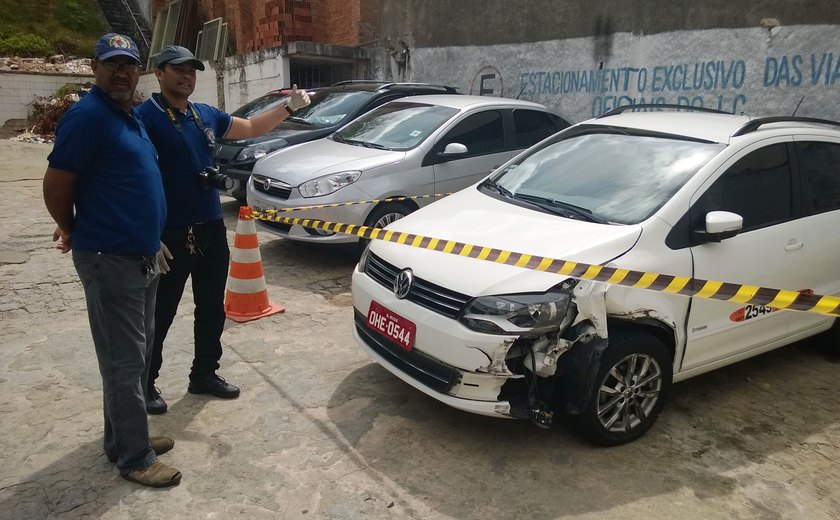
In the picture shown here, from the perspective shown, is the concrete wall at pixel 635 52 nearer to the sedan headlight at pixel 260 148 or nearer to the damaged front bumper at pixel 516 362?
the sedan headlight at pixel 260 148

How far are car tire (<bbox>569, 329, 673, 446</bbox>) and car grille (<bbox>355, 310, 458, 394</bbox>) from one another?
70cm

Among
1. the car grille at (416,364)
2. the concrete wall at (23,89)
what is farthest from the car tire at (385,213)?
the concrete wall at (23,89)

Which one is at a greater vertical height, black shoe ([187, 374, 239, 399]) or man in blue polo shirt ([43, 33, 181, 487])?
man in blue polo shirt ([43, 33, 181, 487])

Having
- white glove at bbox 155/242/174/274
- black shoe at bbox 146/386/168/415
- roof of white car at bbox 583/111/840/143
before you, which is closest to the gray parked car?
roof of white car at bbox 583/111/840/143

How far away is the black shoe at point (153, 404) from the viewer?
3.50 meters

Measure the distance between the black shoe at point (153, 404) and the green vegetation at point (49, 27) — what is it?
2107cm

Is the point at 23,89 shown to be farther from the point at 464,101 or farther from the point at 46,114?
the point at 464,101

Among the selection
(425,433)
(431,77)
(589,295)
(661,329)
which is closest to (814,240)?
(661,329)

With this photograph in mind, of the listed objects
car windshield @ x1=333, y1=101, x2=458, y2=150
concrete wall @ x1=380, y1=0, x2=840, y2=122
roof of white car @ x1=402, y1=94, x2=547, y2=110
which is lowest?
car windshield @ x1=333, y1=101, x2=458, y2=150

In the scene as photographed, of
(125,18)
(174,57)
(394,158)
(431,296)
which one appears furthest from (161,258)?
(125,18)

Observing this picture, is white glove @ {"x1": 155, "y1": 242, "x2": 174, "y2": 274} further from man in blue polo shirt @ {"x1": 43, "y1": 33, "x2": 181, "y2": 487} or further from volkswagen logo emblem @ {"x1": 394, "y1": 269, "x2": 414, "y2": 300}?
volkswagen logo emblem @ {"x1": 394, "y1": 269, "x2": 414, "y2": 300}

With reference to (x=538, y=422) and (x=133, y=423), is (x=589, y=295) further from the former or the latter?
(x=133, y=423)

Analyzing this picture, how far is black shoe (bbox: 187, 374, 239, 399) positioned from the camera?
3713 mm

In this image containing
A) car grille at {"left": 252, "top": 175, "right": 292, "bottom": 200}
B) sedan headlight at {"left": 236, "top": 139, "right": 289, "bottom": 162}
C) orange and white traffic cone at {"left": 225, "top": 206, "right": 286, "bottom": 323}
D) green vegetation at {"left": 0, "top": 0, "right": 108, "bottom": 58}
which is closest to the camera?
orange and white traffic cone at {"left": 225, "top": 206, "right": 286, "bottom": 323}
